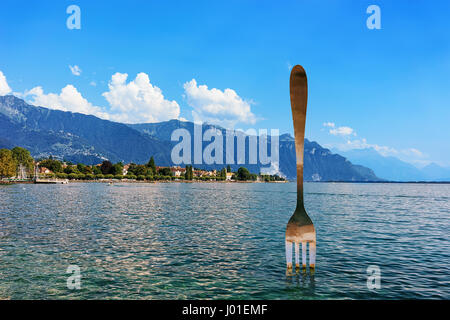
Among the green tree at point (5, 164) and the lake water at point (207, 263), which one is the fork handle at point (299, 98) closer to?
the lake water at point (207, 263)

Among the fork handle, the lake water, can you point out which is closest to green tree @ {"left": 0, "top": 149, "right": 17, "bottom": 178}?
the lake water

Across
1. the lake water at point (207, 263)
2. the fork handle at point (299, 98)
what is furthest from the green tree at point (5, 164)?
the fork handle at point (299, 98)

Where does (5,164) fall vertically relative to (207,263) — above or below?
above

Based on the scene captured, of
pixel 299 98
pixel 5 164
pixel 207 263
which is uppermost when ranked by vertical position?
pixel 5 164

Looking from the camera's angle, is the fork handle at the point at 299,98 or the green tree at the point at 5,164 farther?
the green tree at the point at 5,164

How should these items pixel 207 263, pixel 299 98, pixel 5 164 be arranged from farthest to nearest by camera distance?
pixel 5 164 < pixel 207 263 < pixel 299 98

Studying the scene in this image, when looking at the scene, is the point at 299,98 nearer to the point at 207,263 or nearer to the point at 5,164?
the point at 207,263

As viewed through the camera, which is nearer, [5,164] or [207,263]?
[207,263]

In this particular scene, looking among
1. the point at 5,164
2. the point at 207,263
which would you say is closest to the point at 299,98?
the point at 207,263

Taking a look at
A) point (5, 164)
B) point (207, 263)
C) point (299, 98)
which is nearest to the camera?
point (299, 98)
